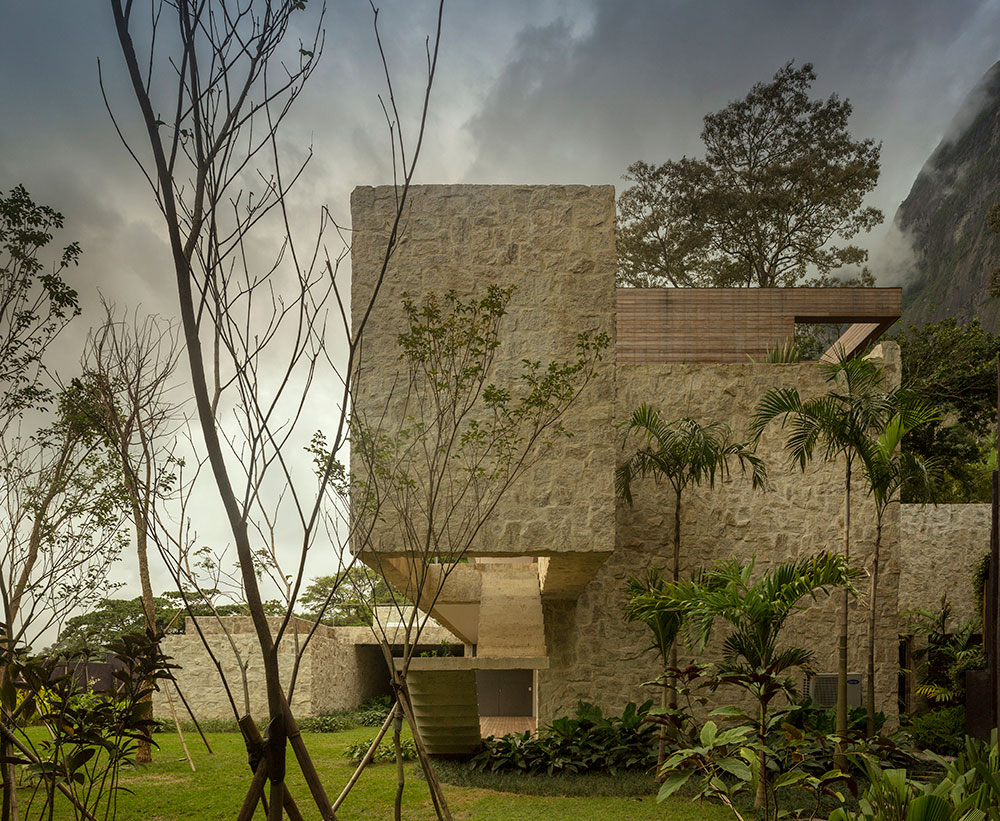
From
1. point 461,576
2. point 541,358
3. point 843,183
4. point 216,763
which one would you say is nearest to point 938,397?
point 843,183

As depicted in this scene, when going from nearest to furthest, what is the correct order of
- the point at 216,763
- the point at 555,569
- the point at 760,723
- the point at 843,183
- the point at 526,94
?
the point at 760,723, the point at 555,569, the point at 216,763, the point at 526,94, the point at 843,183

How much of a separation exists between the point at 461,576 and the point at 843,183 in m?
14.2

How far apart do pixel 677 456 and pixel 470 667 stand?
10.3 feet

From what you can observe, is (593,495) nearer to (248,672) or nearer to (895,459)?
(895,459)

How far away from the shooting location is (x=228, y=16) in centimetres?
251

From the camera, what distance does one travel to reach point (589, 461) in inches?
307

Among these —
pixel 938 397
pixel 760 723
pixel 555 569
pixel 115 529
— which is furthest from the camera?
pixel 938 397

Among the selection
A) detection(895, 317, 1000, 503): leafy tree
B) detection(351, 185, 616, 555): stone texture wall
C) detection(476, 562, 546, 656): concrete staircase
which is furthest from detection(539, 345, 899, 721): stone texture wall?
detection(895, 317, 1000, 503): leafy tree

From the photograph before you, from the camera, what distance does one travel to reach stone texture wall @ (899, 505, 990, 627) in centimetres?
1546

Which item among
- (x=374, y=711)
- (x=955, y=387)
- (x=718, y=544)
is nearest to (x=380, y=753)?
(x=718, y=544)

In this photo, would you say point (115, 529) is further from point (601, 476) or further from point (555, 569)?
point (601, 476)

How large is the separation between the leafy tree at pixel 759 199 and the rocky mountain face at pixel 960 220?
1126 centimetres

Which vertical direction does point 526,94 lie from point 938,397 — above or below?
above

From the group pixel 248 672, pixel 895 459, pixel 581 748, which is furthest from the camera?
pixel 248 672
